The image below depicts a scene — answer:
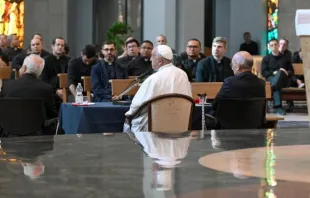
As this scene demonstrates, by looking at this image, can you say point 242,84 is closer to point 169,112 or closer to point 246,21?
point 169,112

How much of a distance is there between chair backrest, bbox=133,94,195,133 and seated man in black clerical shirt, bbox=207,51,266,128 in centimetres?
125

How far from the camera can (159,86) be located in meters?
6.05

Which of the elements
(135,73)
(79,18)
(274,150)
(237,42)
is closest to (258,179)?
(274,150)

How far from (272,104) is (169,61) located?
9.02 meters

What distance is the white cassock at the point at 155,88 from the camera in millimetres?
5992

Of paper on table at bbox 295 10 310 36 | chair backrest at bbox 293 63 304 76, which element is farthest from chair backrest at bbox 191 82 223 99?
chair backrest at bbox 293 63 304 76

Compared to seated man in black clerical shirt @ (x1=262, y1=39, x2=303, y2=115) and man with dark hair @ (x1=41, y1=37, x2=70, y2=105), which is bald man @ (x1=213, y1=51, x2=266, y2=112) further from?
seated man in black clerical shirt @ (x1=262, y1=39, x2=303, y2=115)

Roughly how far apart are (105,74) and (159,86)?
3.04m

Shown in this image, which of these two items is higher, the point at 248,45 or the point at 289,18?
the point at 289,18

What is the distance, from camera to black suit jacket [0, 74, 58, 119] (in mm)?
6750

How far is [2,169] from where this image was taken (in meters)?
2.16

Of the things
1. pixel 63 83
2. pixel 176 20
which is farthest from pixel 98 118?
pixel 176 20

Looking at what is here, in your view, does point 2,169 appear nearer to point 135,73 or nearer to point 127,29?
point 135,73

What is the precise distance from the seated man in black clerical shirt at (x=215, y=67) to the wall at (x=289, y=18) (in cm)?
1060
